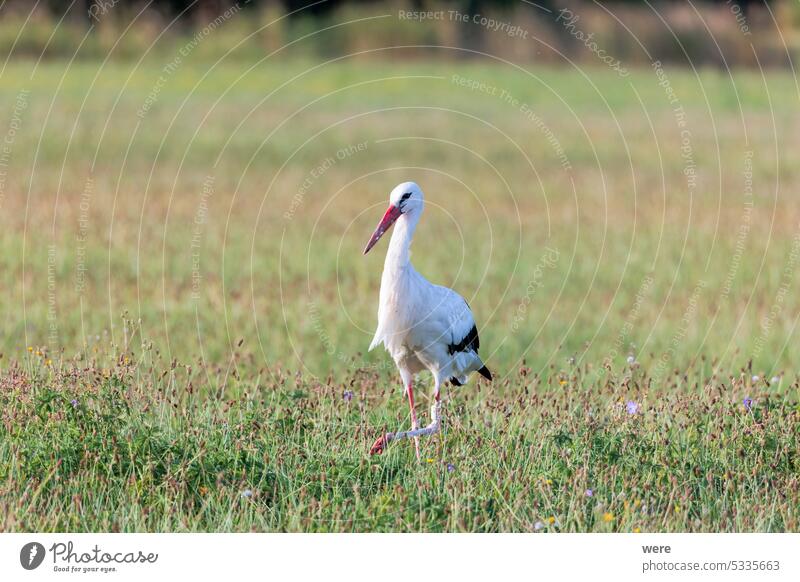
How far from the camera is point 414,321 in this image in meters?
7.30

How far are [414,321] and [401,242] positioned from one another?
63 centimetres

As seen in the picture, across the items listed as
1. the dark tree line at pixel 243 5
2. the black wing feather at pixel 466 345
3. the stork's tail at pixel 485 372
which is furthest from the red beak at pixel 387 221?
the dark tree line at pixel 243 5

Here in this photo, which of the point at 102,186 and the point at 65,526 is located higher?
the point at 102,186

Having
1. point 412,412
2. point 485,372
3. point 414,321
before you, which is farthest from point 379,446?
point 485,372

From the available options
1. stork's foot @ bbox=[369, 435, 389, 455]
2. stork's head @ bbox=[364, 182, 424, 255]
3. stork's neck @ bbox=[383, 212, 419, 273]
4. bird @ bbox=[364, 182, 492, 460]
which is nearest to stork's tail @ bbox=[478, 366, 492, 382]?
bird @ bbox=[364, 182, 492, 460]

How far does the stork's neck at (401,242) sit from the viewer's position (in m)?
6.88

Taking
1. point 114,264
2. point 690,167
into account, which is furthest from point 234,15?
point 114,264

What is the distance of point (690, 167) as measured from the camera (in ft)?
69.0

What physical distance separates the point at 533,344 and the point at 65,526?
5634mm

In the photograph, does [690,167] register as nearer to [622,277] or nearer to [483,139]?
[483,139]

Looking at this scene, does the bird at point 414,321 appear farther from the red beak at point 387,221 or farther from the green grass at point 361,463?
the green grass at point 361,463

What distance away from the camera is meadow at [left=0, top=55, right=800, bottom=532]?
6203 millimetres

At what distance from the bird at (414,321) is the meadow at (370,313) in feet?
0.62

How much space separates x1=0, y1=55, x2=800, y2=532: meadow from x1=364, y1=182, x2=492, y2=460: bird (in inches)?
7.4
